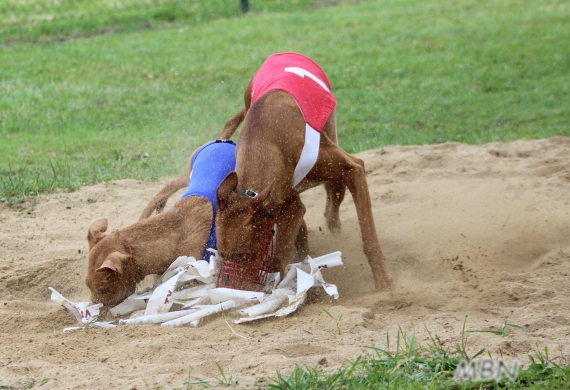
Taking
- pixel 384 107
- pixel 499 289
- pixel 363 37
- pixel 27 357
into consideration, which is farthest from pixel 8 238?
pixel 363 37

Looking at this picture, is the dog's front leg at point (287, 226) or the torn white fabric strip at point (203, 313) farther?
the dog's front leg at point (287, 226)

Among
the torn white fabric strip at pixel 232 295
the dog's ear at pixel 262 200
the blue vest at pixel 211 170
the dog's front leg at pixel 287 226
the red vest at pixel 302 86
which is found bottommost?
the torn white fabric strip at pixel 232 295

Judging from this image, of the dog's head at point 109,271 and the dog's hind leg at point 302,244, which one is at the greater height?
the dog's head at point 109,271

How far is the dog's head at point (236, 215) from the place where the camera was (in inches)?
193

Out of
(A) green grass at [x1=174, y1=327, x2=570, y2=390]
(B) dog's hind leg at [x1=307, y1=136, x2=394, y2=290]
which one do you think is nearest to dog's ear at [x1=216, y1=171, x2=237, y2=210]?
(B) dog's hind leg at [x1=307, y1=136, x2=394, y2=290]

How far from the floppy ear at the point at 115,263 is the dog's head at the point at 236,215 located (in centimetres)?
75

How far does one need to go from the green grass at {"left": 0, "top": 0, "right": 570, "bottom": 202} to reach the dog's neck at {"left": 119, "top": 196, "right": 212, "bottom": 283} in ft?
9.29

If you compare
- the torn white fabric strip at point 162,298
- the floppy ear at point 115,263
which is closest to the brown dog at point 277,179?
the torn white fabric strip at point 162,298

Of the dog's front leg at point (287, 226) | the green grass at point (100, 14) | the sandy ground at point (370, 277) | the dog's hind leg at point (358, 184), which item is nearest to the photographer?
the sandy ground at point (370, 277)

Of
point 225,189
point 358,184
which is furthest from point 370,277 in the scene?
point 225,189

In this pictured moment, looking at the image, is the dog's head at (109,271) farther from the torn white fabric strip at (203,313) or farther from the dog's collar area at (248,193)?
the dog's collar area at (248,193)

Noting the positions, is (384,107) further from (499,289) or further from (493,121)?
(499,289)

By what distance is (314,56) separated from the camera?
14305 mm

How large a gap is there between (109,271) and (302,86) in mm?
2074
